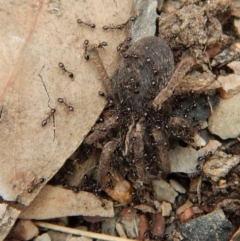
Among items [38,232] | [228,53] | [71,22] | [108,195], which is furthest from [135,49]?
[38,232]

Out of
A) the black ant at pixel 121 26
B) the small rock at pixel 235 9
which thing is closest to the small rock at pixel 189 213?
the black ant at pixel 121 26

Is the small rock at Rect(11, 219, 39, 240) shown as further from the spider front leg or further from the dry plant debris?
the spider front leg

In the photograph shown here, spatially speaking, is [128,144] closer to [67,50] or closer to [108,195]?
[108,195]

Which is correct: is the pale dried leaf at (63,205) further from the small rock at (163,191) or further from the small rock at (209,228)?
the small rock at (209,228)

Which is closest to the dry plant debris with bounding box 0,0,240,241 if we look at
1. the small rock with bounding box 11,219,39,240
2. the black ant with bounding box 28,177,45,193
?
the small rock with bounding box 11,219,39,240

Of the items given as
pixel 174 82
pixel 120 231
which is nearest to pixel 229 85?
pixel 174 82
